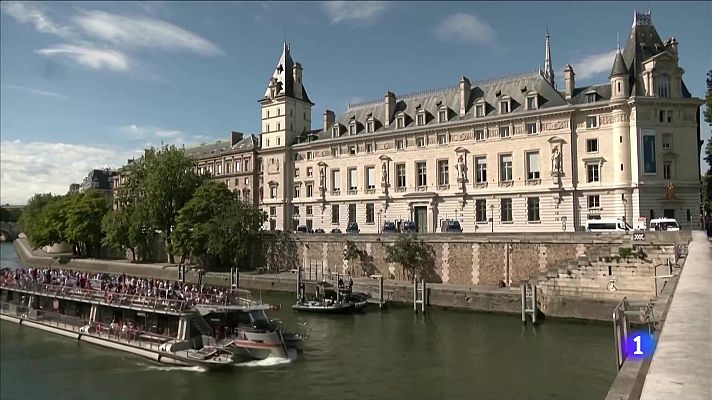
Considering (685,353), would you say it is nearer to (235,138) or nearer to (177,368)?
(177,368)

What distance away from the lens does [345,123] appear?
6200cm

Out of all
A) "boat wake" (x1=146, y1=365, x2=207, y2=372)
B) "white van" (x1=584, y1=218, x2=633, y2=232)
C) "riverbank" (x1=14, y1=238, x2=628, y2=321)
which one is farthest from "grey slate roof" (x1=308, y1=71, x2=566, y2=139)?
"boat wake" (x1=146, y1=365, x2=207, y2=372)

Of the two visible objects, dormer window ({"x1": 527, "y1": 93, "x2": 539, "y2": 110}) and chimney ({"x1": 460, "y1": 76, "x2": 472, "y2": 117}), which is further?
chimney ({"x1": 460, "y1": 76, "x2": 472, "y2": 117})

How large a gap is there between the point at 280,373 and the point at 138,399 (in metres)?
5.34

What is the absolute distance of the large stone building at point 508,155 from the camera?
41.4 meters

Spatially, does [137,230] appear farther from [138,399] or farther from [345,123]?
[138,399]

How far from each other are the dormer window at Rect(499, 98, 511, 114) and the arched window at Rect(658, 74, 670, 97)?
11.7m

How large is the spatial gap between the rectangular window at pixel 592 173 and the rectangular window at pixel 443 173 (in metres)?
12.4

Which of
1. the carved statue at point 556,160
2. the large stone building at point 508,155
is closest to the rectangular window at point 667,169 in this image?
the large stone building at point 508,155

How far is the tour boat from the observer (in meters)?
23.4

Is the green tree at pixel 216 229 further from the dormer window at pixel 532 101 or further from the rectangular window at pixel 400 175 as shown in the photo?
the dormer window at pixel 532 101

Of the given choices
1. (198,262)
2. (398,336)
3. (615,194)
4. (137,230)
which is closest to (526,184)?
(615,194)

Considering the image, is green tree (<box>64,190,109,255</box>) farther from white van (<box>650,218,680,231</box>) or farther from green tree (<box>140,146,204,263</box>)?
white van (<box>650,218,680,231</box>)

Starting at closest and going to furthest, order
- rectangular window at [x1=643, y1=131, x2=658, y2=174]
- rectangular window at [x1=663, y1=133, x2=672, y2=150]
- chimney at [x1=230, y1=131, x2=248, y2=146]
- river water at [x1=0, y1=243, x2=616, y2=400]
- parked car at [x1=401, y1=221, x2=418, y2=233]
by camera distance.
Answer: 1. river water at [x1=0, y1=243, x2=616, y2=400]
2. rectangular window at [x1=643, y1=131, x2=658, y2=174]
3. rectangular window at [x1=663, y1=133, x2=672, y2=150]
4. parked car at [x1=401, y1=221, x2=418, y2=233]
5. chimney at [x1=230, y1=131, x2=248, y2=146]
